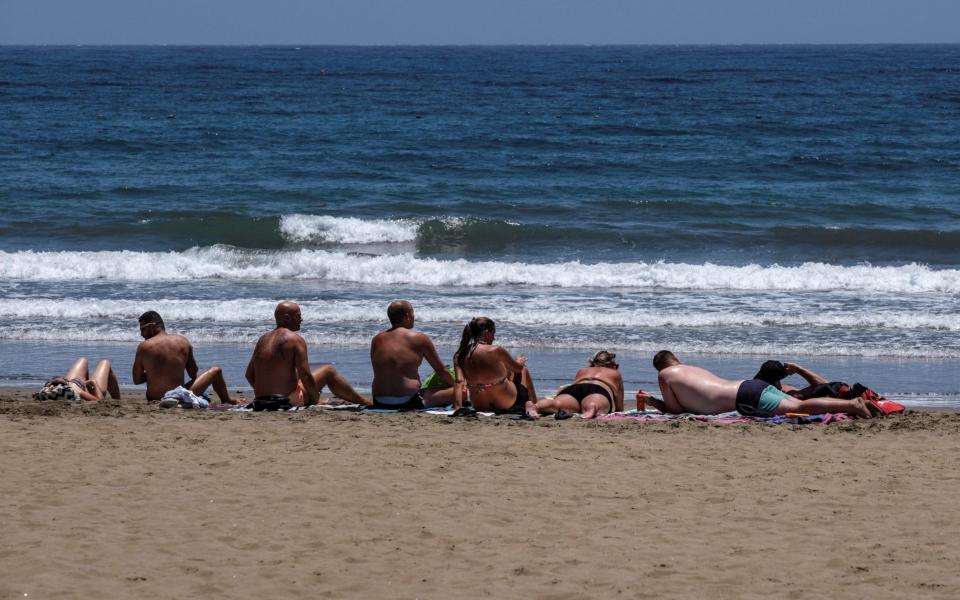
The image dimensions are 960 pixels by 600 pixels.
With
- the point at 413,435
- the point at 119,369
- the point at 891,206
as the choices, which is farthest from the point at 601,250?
the point at 413,435

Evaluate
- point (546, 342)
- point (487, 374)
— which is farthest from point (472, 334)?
point (546, 342)

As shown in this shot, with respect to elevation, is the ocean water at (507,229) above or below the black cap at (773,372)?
above

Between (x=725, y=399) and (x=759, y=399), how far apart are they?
0.24 metres

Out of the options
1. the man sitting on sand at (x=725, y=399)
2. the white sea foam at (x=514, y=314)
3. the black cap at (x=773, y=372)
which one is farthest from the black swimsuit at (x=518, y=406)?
the white sea foam at (x=514, y=314)

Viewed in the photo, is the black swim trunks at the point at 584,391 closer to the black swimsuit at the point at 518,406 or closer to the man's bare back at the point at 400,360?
the black swimsuit at the point at 518,406

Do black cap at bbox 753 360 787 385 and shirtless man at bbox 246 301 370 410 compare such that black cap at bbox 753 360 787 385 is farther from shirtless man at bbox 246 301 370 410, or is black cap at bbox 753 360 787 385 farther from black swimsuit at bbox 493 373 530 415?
shirtless man at bbox 246 301 370 410

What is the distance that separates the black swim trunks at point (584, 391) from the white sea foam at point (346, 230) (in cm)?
1133

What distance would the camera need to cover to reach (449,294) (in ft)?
47.2

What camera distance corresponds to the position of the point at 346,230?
64.3 feet

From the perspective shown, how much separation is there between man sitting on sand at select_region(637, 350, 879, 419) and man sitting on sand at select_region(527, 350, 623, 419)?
22 centimetres

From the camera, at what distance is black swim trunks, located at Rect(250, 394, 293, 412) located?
820 cm

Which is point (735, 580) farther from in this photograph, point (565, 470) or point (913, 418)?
point (913, 418)

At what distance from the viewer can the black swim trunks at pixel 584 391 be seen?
827cm

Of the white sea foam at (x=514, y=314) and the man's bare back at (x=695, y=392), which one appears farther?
the white sea foam at (x=514, y=314)
